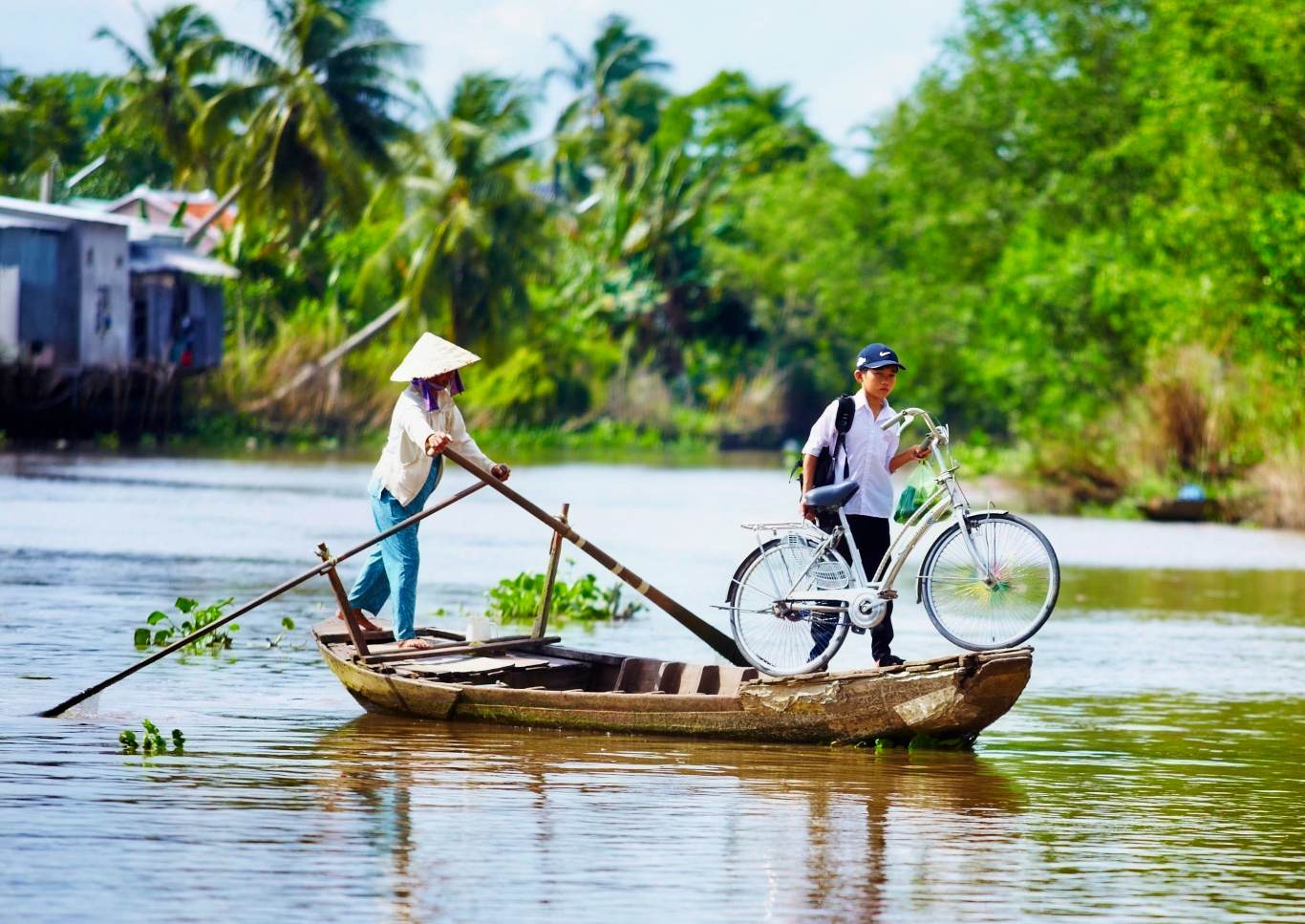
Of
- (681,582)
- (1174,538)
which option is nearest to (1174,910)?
(681,582)

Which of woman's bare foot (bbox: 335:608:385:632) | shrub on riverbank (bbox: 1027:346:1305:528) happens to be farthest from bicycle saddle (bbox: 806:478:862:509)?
shrub on riverbank (bbox: 1027:346:1305:528)

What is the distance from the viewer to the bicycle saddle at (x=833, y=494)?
34.0ft

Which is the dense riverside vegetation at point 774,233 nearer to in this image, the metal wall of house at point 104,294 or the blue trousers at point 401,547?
the metal wall of house at point 104,294

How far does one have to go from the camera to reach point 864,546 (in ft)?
34.7

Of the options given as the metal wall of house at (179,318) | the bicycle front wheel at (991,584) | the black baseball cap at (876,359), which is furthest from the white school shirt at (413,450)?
the metal wall of house at (179,318)

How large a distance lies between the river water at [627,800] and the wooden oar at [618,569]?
65cm

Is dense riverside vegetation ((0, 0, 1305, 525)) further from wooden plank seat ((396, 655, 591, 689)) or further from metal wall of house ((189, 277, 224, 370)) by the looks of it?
wooden plank seat ((396, 655, 591, 689))

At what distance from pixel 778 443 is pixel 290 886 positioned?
203ft

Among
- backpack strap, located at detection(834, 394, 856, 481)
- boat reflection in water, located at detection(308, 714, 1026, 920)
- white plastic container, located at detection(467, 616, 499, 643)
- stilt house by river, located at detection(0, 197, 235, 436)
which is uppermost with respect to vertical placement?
stilt house by river, located at detection(0, 197, 235, 436)

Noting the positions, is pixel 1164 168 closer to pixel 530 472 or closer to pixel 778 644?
pixel 530 472

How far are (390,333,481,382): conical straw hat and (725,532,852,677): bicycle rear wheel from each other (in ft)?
5.75

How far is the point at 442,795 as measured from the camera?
30.8ft

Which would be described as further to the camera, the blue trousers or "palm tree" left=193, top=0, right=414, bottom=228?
"palm tree" left=193, top=0, right=414, bottom=228

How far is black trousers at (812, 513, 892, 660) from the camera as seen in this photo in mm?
10578
